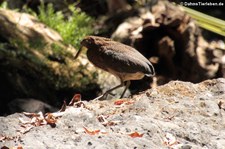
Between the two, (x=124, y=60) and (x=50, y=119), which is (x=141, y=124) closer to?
(x=50, y=119)

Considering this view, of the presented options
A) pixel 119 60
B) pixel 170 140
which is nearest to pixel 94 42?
pixel 119 60

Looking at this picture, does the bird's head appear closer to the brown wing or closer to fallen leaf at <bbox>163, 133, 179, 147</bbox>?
the brown wing

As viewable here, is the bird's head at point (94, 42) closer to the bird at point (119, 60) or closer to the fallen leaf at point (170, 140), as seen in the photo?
the bird at point (119, 60)

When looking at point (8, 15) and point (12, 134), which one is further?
point (8, 15)

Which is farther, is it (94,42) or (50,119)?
(94,42)

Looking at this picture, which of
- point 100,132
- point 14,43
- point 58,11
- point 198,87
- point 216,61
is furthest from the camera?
point 58,11

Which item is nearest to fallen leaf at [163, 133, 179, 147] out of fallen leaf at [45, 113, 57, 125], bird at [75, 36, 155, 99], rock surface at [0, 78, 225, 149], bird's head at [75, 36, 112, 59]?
rock surface at [0, 78, 225, 149]

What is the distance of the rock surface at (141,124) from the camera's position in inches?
158

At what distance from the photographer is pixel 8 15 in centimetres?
975

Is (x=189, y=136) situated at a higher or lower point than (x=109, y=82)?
higher

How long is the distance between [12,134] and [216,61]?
5996mm

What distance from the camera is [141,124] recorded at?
14.1ft

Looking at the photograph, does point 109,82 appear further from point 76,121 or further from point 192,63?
point 76,121

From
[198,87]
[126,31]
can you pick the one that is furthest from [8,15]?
[198,87]
